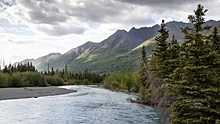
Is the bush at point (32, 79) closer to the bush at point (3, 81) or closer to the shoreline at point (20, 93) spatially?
the bush at point (3, 81)

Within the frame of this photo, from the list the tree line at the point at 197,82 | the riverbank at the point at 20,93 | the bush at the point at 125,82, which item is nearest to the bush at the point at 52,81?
the bush at the point at 125,82

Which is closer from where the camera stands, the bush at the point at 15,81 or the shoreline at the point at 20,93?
the shoreline at the point at 20,93

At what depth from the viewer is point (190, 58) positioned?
19.5 metres

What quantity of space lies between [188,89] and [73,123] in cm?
2273

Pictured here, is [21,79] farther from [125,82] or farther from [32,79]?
[125,82]

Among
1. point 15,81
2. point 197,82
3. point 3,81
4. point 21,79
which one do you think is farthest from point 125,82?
point 197,82

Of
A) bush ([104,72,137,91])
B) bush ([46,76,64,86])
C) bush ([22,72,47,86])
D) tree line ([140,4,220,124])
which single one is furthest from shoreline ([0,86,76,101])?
bush ([46,76,64,86])

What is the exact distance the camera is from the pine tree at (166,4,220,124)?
58.0 ft

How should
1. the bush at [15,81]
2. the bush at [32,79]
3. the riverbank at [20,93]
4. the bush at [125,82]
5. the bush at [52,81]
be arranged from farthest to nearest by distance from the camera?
the bush at [52,81], the bush at [32,79], the bush at [15,81], the bush at [125,82], the riverbank at [20,93]

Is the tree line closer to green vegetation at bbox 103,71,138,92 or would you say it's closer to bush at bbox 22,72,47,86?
green vegetation at bbox 103,71,138,92

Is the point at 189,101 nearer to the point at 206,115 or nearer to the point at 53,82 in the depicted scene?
the point at 206,115

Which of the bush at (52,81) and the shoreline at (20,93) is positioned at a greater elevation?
the bush at (52,81)

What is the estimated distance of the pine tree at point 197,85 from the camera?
17688 millimetres

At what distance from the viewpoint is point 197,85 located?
60.5 ft
